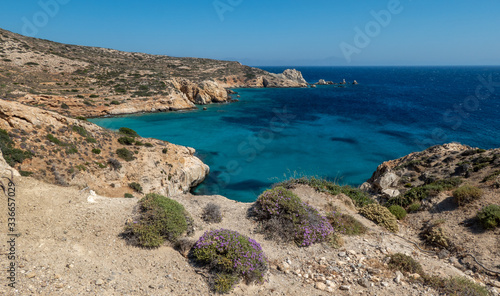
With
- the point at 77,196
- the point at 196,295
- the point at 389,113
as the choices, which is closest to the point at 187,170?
the point at 77,196

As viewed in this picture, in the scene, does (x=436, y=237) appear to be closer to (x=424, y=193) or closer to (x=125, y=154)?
(x=424, y=193)

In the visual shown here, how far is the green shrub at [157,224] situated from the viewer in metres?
7.59

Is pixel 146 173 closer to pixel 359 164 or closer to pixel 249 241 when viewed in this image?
pixel 249 241

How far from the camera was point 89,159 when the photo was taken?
1817 centimetres

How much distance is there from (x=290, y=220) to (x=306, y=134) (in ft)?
107

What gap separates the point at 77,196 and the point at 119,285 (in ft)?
16.5

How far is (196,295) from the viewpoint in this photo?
608cm

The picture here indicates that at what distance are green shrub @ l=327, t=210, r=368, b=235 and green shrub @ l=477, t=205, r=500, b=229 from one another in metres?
4.33

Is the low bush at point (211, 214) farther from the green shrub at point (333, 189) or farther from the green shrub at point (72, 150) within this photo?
the green shrub at point (72, 150)

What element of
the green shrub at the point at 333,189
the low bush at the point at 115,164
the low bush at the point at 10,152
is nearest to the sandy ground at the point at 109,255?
the green shrub at the point at 333,189

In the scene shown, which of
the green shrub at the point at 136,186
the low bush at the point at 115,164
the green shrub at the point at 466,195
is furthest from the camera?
the low bush at the point at 115,164

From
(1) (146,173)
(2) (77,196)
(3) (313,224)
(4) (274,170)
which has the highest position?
(2) (77,196)

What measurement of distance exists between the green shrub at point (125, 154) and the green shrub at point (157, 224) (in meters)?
13.0

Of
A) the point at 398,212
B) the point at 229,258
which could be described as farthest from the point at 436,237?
the point at 229,258
